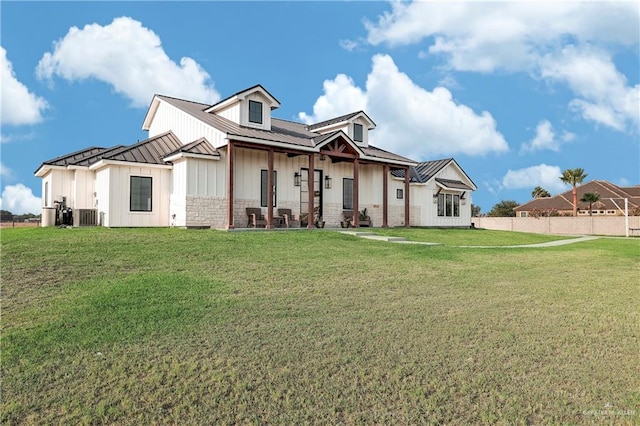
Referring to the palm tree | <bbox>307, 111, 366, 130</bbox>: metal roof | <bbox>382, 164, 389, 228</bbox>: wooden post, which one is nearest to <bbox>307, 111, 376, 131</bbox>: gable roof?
<bbox>307, 111, 366, 130</bbox>: metal roof

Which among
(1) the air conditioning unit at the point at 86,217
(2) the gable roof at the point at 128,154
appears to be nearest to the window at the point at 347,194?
(2) the gable roof at the point at 128,154

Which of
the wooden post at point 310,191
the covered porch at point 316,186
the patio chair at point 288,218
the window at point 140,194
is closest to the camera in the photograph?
the window at point 140,194

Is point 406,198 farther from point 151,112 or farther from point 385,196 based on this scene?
point 151,112

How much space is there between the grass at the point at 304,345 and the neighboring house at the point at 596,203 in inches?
2031

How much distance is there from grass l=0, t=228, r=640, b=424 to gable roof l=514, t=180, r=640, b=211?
56339 mm

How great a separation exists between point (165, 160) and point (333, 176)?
27.7 feet

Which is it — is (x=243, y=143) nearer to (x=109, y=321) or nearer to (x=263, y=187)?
(x=263, y=187)

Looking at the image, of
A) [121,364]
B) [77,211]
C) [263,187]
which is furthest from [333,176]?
[121,364]

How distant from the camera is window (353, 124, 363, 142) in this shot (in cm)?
2528

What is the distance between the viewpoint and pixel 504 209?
73.0m

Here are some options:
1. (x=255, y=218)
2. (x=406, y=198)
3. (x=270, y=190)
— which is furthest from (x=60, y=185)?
(x=406, y=198)

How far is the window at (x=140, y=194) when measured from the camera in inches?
712

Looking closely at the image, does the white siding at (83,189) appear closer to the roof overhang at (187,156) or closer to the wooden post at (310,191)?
the roof overhang at (187,156)

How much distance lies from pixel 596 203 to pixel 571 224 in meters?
24.1
